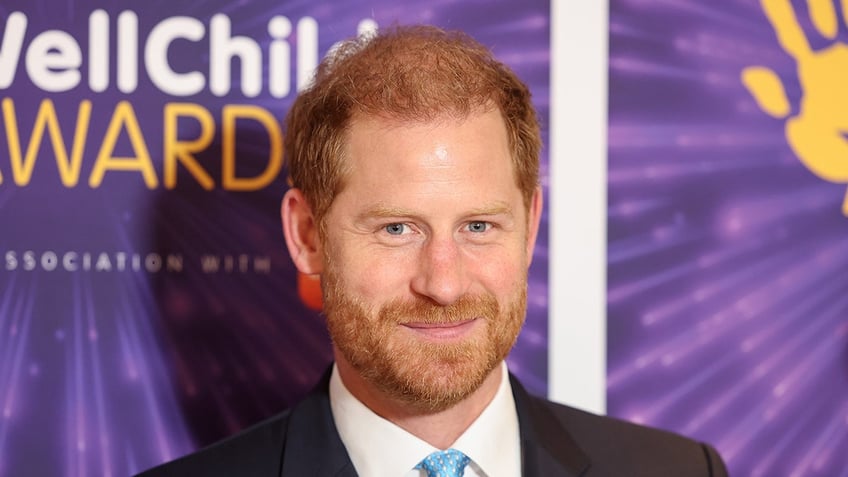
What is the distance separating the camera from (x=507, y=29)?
6.97ft

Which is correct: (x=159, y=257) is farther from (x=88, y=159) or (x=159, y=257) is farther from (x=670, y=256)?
(x=670, y=256)

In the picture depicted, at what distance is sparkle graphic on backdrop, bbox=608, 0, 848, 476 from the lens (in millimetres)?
2164

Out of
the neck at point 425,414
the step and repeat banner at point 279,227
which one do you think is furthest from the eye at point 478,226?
the step and repeat banner at point 279,227

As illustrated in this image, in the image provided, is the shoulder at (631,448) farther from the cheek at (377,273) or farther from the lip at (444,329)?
the cheek at (377,273)

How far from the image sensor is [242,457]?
1675 millimetres

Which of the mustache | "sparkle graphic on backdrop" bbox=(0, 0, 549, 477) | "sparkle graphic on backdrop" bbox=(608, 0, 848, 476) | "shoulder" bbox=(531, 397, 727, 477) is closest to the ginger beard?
the mustache

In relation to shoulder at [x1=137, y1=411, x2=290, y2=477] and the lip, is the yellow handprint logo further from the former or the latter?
shoulder at [x1=137, y1=411, x2=290, y2=477]

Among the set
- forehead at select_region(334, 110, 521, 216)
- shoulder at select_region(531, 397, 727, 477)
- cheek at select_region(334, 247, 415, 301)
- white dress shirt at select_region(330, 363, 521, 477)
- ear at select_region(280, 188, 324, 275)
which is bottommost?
shoulder at select_region(531, 397, 727, 477)

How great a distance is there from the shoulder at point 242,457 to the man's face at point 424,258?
0.68 ft

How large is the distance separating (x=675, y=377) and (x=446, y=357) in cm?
80

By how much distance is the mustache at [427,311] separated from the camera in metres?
1.53

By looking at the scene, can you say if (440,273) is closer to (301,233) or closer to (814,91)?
(301,233)

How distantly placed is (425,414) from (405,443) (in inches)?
2.1

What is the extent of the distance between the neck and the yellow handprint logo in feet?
3.11
